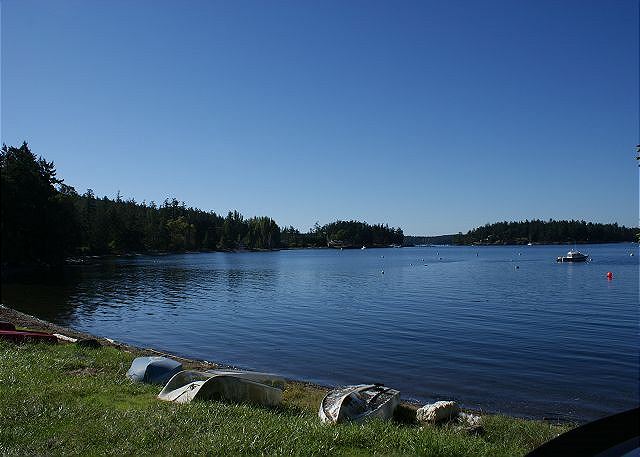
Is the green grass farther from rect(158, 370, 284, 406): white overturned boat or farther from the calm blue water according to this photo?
the calm blue water

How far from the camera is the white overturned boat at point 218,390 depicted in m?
11.2

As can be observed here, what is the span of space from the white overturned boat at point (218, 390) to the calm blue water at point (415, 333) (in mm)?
6345

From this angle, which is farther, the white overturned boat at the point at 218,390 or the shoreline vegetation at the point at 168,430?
the white overturned boat at the point at 218,390

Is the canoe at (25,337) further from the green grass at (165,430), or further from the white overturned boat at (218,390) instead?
the white overturned boat at (218,390)

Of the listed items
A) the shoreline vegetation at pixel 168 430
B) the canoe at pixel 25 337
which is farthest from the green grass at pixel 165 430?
the canoe at pixel 25 337

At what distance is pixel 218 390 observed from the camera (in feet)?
38.2

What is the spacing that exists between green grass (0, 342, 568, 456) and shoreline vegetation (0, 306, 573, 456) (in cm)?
1

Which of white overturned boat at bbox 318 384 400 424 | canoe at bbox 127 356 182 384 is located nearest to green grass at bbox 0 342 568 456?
white overturned boat at bbox 318 384 400 424

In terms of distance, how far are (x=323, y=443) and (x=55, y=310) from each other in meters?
36.7

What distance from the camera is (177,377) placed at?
1266cm

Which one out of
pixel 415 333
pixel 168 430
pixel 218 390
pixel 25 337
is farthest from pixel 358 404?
pixel 415 333

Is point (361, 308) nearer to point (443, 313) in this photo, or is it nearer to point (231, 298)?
point (443, 313)

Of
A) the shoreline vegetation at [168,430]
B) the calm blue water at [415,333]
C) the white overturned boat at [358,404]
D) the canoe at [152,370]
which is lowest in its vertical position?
the calm blue water at [415,333]

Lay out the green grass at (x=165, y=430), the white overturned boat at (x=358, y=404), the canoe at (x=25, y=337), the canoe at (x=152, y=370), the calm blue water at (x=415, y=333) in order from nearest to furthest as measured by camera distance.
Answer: the green grass at (x=165, y=430)
the white overturned boat at (x=358, y=404)
the canoe at (x=152, y=370)
the calm blue water at (x=415, y=333)
the canoe at (x=25, y=337)
